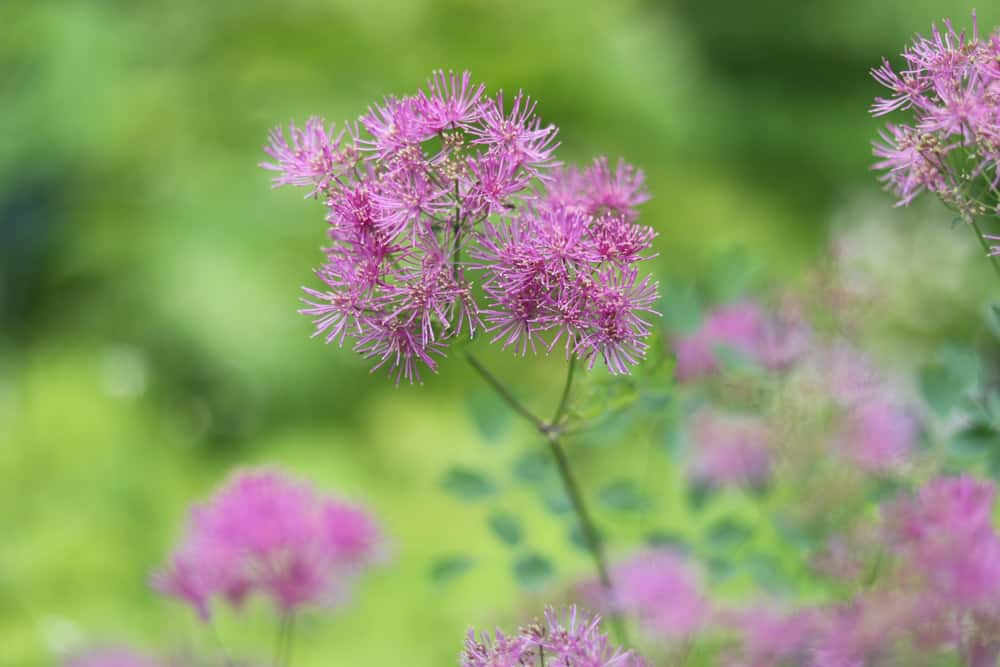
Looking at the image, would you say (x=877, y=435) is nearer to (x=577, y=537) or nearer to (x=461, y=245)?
(x=577, y=537)

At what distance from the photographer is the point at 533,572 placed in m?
0.65

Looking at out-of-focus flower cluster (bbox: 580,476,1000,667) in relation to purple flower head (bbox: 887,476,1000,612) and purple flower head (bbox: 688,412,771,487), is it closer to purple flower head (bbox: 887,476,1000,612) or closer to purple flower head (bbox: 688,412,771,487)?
purple flower head (bbox: 887,476,1000,612)

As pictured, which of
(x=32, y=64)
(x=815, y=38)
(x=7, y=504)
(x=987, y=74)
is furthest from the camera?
(x=815, y=38)

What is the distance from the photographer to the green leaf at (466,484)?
0.71 metres

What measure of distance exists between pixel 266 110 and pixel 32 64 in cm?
63

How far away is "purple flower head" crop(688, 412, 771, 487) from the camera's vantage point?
76 centimetres

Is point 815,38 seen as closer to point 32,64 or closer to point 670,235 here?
point 670,235

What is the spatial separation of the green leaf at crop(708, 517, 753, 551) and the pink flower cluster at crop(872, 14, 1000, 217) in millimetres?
282

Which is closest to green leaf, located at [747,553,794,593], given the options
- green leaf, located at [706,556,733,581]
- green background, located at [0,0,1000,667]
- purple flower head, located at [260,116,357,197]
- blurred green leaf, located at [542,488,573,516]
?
green leaf, located at [706,556,733,581]

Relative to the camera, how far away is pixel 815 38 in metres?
3.83

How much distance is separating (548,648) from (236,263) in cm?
214

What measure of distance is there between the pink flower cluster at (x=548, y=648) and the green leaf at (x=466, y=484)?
30 centimetres

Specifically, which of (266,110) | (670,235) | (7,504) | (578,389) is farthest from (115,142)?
(578,389)

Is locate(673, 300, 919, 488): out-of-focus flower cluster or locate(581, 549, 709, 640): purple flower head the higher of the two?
locate(673, 300, 919, 488): out-of-focus flower cluster
